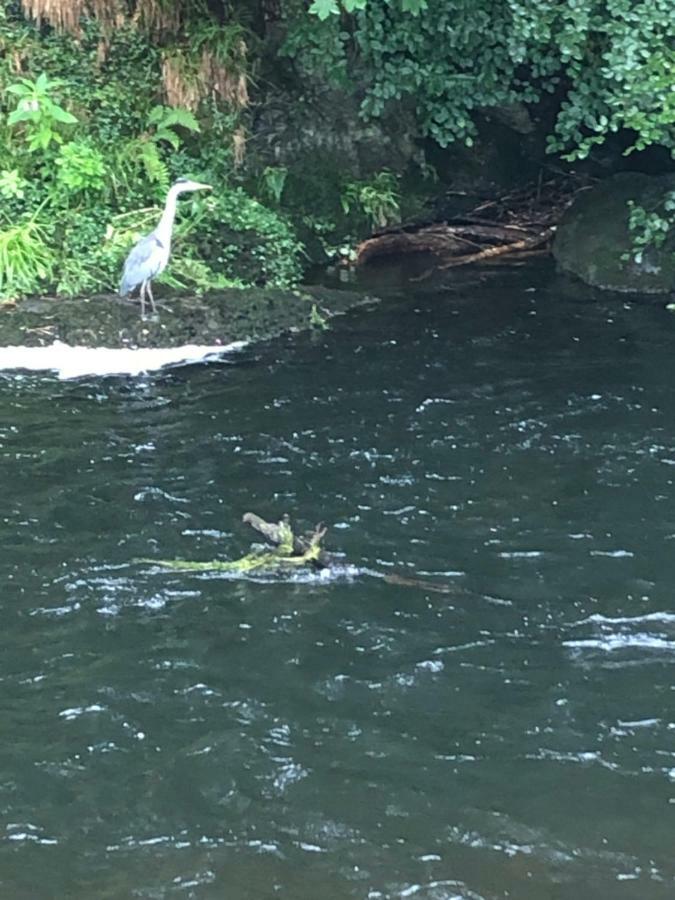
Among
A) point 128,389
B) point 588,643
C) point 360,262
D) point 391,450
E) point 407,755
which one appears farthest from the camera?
point 360,262

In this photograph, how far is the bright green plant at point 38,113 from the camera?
10.0 meters

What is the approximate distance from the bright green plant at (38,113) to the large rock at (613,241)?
4695 millimetres

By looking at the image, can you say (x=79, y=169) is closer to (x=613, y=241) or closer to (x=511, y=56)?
(x=511, y=56)

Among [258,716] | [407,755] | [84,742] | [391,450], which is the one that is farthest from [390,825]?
[391,450]

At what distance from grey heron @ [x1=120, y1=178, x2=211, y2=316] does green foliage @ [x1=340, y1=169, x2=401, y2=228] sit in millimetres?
2477

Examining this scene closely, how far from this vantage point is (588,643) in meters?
5.17

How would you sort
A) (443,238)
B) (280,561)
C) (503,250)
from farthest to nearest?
(443,238) → (503,250) → (280,561)

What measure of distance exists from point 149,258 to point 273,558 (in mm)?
4139

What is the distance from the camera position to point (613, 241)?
10867mm

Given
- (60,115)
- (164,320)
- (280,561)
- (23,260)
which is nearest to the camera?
(280,561)

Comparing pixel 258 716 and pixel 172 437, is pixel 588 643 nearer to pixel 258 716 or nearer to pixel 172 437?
pixel 258 716

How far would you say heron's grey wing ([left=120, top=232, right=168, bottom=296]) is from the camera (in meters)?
9.21

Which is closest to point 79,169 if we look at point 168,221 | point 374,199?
point 168,221

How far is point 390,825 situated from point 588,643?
148 centimetres
